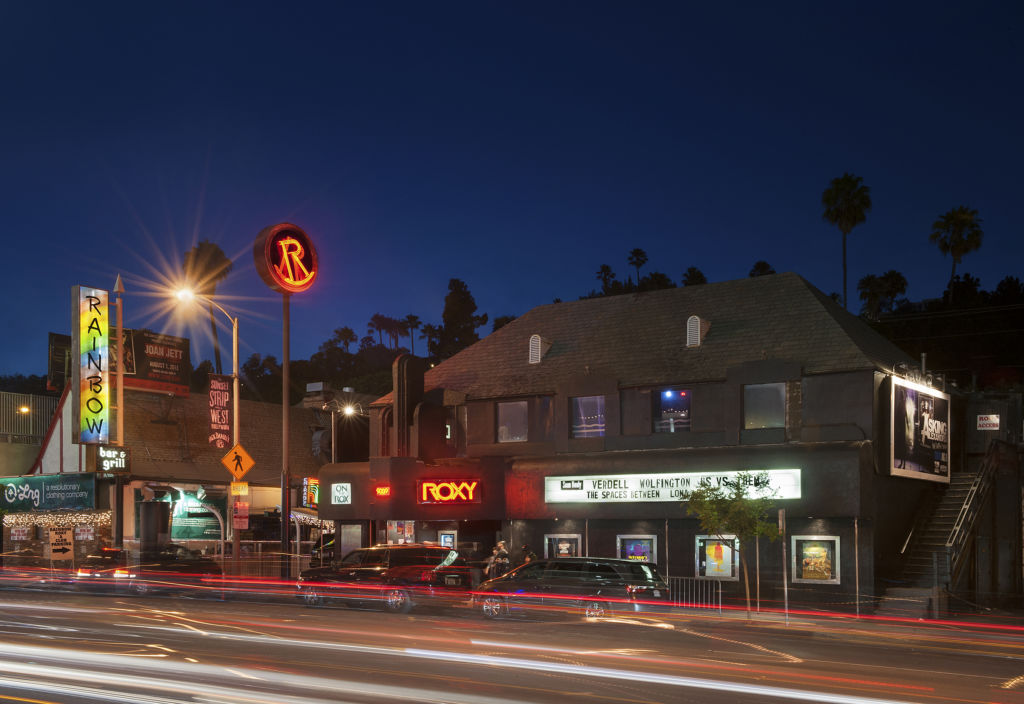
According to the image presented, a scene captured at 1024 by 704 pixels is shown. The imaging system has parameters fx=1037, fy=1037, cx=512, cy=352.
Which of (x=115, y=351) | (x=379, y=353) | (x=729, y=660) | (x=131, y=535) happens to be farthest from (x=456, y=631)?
(x=379, y=353)

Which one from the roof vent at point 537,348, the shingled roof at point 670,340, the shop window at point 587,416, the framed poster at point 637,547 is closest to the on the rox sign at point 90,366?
the shingled roof at point 670,340

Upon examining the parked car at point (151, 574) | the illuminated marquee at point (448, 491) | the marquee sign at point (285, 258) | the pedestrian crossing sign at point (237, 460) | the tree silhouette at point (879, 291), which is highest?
the tree silhouette at point (879, 291)

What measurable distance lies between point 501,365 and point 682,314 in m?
7.12

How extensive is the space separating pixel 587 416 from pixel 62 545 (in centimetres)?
2209

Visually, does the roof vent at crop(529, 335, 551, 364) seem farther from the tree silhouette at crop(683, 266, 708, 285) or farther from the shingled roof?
the tree silhouette at crop(683, 266, 708, 285)

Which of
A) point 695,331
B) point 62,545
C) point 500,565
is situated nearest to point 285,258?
point 500,565

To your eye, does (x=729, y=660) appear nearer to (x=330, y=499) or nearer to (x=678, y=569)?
(x=678, y=569)

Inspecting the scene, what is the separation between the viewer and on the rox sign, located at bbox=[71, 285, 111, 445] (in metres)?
39.7

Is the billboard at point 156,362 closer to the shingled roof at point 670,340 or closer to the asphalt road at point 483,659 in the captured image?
the shingled roof at point 670,340

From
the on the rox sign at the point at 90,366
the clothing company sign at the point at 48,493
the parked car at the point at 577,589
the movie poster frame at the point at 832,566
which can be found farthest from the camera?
the clothing company sign at the point at 48,493

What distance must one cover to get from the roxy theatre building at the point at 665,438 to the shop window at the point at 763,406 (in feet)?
0.16

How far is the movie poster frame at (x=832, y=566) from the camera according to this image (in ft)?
99.5

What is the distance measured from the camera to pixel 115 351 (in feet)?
140

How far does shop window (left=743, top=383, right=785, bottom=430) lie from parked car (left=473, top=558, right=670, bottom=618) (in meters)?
8.83
